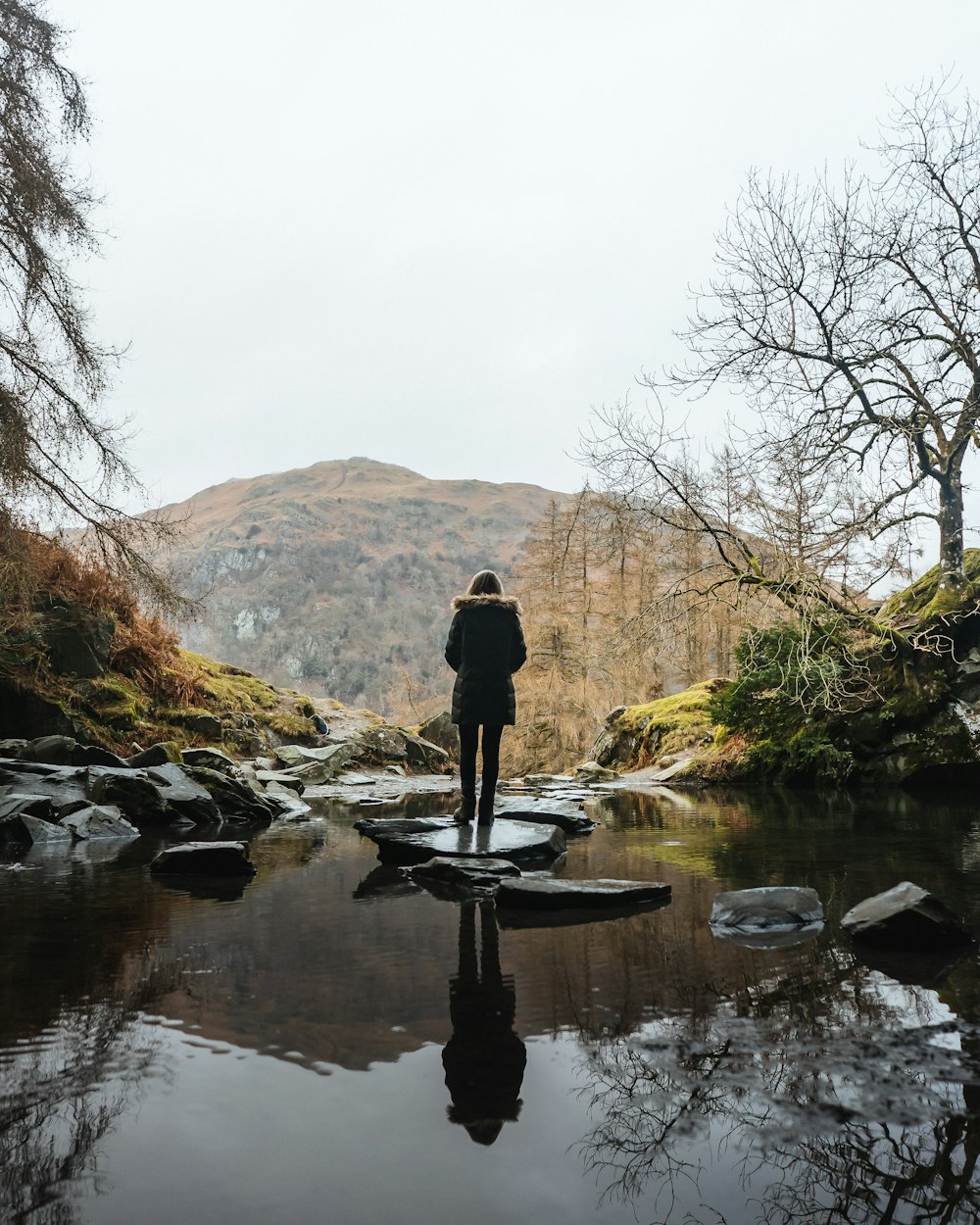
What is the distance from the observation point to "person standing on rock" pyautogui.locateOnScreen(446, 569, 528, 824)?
7.45 metres

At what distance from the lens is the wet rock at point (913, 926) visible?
3.49 m

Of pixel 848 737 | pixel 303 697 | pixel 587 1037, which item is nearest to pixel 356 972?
pixel 587 1037

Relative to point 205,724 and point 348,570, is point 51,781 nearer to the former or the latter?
point 205,724

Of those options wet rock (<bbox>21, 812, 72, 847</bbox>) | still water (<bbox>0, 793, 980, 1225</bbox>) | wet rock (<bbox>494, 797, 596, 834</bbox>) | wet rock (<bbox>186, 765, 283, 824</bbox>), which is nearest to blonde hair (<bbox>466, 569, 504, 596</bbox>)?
wet rock (<bbox>494, 797, 596, 834</bbox>)

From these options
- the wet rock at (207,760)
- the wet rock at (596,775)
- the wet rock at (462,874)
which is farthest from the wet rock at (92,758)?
the wet rock at (596,775)

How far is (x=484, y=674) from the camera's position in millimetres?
7504

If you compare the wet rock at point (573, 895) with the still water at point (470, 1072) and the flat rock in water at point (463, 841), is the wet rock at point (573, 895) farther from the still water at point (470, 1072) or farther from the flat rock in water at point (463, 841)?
the flat rock in water at point (463, 841)

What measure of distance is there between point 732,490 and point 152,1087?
13097mm

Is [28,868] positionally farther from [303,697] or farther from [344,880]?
[303,697]

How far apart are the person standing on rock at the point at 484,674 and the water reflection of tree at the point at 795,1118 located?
4852mm

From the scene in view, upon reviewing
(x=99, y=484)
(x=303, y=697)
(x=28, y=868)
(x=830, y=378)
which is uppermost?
(x=830, y=378)

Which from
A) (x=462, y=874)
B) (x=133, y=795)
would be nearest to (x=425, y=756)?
(x=133, y=795)

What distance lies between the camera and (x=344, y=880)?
18.7ft

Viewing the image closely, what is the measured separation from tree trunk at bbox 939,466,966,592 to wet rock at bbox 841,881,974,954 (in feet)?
39.7
